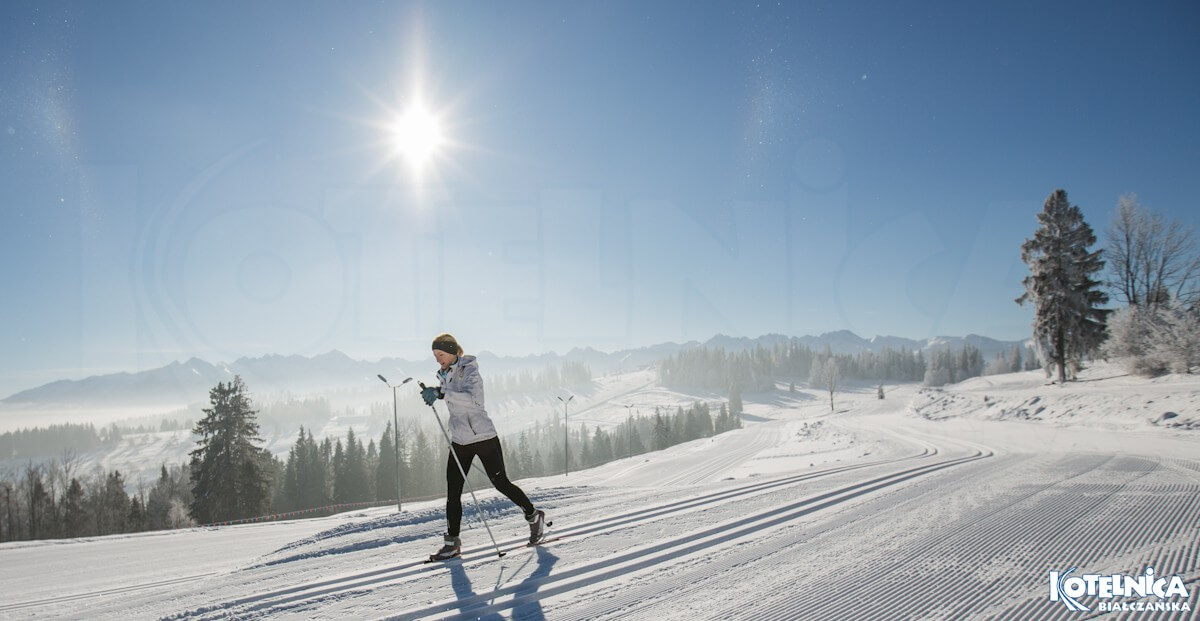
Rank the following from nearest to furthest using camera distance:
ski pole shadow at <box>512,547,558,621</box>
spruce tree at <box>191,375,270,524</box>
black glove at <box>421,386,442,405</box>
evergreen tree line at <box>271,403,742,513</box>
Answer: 1. ski pole shadow at <box>512,547,558,621</box>
2. black glove at <box>421,386,442,405</box>
3. spruce tree at <box>191,375,270,524</box>
4. evergreen tree line at <box>271,403,742,513</box>

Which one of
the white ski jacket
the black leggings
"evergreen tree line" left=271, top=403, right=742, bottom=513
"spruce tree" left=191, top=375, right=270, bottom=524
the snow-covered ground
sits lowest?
"evergreen tree line" left=271, top=403, right=742, bottom=513

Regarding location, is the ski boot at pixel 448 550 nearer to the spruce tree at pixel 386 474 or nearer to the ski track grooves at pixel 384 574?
the ski track grooves at pixel 384 574

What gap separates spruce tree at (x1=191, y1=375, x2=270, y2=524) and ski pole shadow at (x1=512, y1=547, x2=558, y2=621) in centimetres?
3774

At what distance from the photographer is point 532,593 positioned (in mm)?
3396

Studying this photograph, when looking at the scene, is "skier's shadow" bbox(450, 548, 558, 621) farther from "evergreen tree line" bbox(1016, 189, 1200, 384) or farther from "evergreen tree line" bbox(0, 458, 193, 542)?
"evergreen tree line" bbox(0, 458, 193, 542)

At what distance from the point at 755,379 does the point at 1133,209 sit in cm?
12998

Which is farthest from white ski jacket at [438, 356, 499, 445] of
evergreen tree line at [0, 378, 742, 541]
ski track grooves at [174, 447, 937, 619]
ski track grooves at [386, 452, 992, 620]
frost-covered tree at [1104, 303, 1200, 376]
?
evergreen tree line at [0, 378, 742, 541]

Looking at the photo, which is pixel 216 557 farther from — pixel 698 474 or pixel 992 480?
pixel 698 474

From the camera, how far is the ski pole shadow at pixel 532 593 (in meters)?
3.06

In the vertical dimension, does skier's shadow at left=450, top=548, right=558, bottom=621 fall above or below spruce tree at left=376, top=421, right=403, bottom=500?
above

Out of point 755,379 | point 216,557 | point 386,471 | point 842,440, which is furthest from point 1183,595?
point 755,379

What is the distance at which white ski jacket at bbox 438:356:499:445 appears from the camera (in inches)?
181

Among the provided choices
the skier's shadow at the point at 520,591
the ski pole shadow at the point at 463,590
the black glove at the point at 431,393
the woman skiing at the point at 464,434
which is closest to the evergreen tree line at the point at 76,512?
the woman skiing at the point at 464,434

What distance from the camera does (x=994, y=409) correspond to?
24.6m
